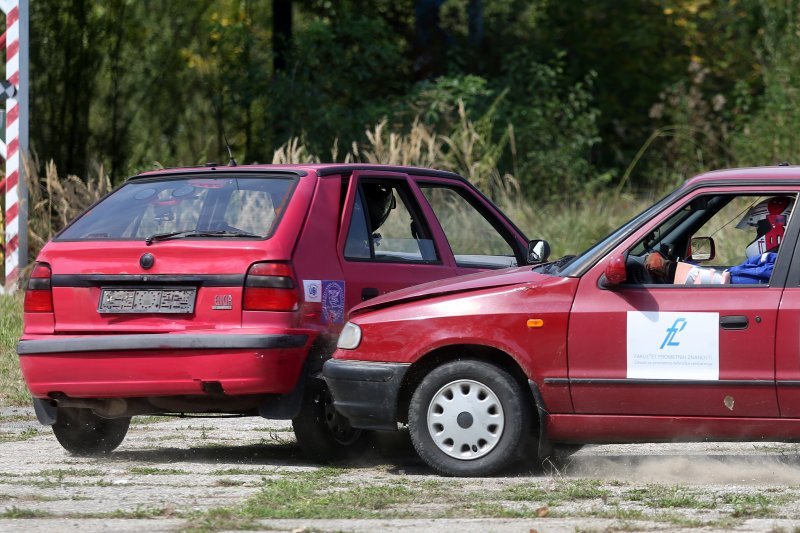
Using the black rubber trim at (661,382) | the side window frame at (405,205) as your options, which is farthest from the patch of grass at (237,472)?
the black rubber trim at (661,382)

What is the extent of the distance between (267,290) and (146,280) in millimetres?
674

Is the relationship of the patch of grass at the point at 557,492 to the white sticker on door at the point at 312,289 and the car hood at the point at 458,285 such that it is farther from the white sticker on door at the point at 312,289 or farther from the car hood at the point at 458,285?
the white sticker on door at the point at 312,289

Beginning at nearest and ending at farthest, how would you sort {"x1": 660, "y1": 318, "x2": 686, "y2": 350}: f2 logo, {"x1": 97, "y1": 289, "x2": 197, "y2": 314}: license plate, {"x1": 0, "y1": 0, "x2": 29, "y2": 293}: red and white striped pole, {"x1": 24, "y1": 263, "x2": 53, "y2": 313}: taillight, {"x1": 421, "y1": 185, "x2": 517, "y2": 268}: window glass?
{"x1": 660, "y1": 318, "x2": 686, "y2": 350}: f2 logo → {"x1": 97, "y1": 289, "x2": 197, "y2": 314}: license plate → {"x1": 24, "y1": 263, "x2": 53, "y2": 313}: taillight → {"x1": 421, "y1": 185, "x2": 517, "y2": 268}: window glass → {"x1": 0, "y1": 0, "x2": 29, "y2": 293}: red and white striped pole

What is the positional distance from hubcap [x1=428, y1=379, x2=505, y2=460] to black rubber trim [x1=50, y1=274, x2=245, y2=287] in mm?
1209

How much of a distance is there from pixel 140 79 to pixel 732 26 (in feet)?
39.9

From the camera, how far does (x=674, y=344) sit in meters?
7.45

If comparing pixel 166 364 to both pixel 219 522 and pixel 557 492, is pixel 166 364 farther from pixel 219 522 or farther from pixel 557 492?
pixel 557 492

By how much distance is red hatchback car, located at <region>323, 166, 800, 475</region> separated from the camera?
24.2 ft

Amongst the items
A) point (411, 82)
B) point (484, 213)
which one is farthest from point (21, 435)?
point (411, 82)

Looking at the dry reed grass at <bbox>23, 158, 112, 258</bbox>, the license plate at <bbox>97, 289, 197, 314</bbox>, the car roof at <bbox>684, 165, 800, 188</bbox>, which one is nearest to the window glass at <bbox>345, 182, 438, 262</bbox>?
the license plate at <bbox>97, 289, 197, 314</bbox>

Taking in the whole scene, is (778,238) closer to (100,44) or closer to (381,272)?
(381,272)

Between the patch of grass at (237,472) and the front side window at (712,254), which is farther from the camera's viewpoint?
the patch of grass at (237,472)

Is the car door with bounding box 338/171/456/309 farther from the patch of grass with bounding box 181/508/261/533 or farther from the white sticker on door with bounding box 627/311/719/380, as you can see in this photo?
the patch of grass with bounding box 181/508/261/533

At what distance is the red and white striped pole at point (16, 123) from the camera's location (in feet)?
49.9
